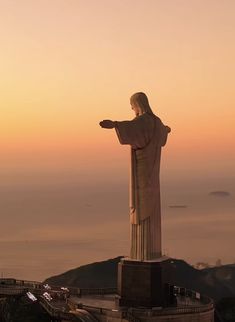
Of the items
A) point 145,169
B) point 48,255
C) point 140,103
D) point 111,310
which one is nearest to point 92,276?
point 48,255

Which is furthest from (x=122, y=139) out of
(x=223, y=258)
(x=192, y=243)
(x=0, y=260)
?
(x=192, y=243)

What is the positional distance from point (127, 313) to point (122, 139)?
746 centimetres

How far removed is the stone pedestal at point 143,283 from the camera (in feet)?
77.5

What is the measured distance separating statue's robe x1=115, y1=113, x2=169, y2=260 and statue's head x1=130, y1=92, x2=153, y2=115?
1.19 feet

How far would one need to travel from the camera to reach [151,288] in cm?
2358

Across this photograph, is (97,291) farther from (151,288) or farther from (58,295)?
(151,288)

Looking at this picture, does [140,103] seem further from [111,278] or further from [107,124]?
[111,278]

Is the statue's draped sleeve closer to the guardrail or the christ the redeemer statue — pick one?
the christ the redeemer statue

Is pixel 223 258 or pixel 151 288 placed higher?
pixel 223 258

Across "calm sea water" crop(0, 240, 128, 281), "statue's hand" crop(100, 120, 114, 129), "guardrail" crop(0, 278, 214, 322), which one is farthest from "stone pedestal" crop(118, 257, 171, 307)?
"calm sea water" crop(0, 240, 128, 281)

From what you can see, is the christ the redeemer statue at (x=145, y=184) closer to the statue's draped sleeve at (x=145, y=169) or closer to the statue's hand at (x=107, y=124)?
the statue's draped sleeve at (x=145, y=169)

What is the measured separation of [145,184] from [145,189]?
231mm

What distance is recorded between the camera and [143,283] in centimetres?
2375

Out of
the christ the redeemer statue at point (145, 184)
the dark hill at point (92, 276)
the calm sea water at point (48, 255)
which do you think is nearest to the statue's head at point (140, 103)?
the christ the redeemer statue at point (145, 184)
